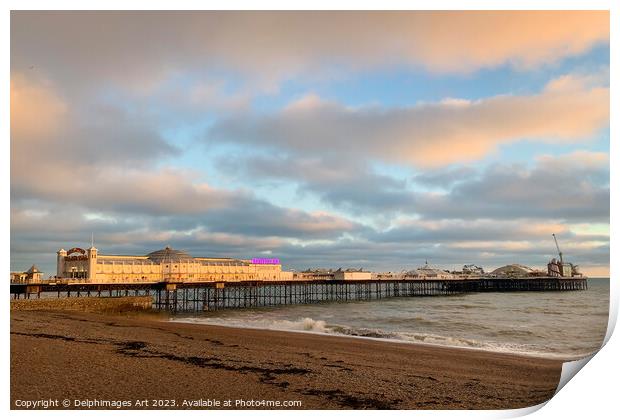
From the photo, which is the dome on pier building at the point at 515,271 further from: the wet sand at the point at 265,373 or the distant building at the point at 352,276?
the wet sand at the point at 265,373

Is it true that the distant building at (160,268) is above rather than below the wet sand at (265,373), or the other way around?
above

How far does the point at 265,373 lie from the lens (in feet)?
28.2

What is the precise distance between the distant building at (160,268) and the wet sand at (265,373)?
22.1m

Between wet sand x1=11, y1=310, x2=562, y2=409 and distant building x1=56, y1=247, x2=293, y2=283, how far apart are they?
72.6ft

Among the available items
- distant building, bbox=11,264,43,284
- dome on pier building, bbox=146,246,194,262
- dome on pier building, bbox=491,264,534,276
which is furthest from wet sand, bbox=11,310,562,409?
dome on pier building, bbox=491,264,534,276

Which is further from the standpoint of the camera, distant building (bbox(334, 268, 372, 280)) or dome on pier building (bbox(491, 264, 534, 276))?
dome on pier building (bbox(491, 264, 534, 276))

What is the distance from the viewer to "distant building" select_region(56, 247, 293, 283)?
1302 inches

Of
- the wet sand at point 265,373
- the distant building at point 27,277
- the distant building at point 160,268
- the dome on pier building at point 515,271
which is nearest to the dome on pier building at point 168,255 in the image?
the distant building at point 160,268

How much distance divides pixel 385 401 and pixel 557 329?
18.3m

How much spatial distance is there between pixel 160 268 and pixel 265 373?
109 feet

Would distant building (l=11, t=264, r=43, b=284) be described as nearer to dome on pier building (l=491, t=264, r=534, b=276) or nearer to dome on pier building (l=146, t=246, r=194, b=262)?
dome on pier building (l=146, t=246, r=194, b=262)

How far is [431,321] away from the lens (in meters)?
25.6

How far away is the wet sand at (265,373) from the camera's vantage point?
24.0 feet
